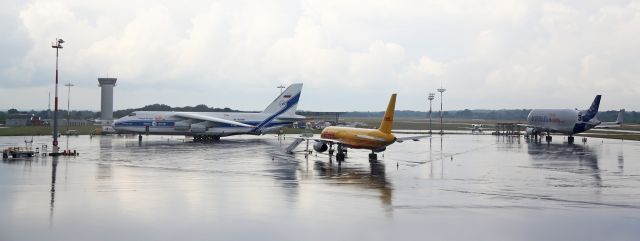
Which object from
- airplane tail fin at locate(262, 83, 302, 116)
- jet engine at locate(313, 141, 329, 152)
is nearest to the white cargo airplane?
airplane tail fin at locate(262, 83, 302, 116)

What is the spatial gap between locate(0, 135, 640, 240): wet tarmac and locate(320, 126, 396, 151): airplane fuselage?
2497mm

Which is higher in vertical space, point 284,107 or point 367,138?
point 284,107

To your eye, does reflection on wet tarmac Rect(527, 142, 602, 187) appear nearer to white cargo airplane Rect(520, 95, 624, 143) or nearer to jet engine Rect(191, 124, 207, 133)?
white cargo airplane Rect(520, 95, 624, 143)

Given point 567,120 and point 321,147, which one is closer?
point 321,147

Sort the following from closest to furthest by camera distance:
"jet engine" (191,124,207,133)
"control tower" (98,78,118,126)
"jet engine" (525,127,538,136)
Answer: "jet engine" (191,124,207,133), "jet engine" (525,127,538,136), "control tower" (98,78,118,126)

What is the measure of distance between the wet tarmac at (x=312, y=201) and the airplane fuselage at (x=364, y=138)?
250 cm

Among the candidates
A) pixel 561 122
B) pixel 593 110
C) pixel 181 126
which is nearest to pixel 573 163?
pixel 593 110

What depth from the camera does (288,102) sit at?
77.6m

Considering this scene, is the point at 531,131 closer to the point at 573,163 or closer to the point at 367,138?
the point at 573,163

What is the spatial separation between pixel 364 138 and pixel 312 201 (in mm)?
20648

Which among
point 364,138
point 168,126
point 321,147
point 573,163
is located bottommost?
point 573,163

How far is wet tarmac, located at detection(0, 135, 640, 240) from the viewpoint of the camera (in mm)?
17594

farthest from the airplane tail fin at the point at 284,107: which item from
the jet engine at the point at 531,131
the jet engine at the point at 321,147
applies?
the jet engine at the point at 531,131

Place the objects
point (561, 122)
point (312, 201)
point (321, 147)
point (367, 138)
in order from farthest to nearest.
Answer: point (561, 122) < point (321, 147) < point (367, 138) < point (312, 201)
